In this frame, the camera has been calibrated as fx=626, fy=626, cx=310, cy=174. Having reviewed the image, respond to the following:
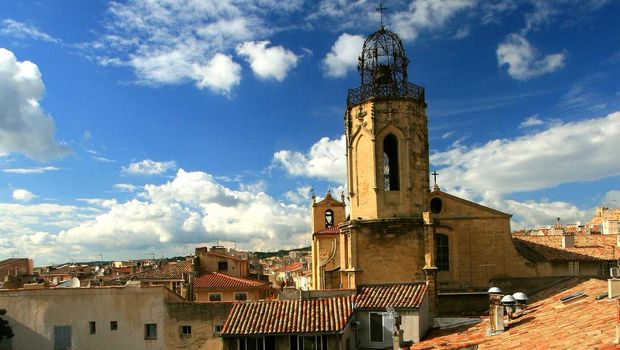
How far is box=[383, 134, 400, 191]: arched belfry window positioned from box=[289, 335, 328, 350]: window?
29.6 feet

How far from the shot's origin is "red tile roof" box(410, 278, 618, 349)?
1576cm

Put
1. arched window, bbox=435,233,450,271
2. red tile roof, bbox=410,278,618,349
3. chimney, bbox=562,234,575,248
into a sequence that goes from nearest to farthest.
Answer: red tile roof, bbox=410,278,618,349, arched window, bbox=435,233,450,271, chimney, bbox=562,234,575,248

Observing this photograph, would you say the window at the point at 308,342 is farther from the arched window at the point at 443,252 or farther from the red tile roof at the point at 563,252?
the red tile roof at the point at 563,252

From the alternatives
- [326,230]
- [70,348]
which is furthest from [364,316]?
[326,230]

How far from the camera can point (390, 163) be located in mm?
33500

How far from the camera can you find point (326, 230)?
Answer: 52.4 m

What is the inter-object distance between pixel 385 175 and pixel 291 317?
927 centimetres

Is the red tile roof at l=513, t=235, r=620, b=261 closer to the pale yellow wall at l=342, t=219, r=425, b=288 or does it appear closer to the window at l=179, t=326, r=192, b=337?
the pale yellow wall at l=342, t=219, r=425, b=288

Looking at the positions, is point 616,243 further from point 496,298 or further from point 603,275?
point 496,298

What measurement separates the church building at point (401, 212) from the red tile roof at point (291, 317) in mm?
2444

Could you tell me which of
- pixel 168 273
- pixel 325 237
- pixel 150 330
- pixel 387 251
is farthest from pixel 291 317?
pixel 168 273

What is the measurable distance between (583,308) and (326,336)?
10.9 m

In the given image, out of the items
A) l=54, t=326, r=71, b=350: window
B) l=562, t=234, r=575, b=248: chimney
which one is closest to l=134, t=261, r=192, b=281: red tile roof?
l=54, t=326, r=71, b=350: window

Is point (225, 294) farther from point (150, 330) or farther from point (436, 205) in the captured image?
point (436, 205)
